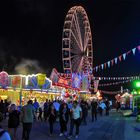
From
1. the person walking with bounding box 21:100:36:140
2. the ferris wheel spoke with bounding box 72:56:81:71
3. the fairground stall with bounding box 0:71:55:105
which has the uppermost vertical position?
the ferris wheel spoke with bounding box 72:56:81:71

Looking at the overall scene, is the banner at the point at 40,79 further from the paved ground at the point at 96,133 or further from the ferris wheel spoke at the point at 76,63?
the paved ground at the point at 96,133

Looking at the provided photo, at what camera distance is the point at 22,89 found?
34.5m

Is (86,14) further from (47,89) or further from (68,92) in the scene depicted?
(47,89)

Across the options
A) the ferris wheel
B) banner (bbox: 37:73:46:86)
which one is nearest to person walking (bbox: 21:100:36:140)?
banner (bbox: 37:73:46:86)

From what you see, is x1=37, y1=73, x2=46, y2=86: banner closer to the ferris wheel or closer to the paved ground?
the ferris wheel

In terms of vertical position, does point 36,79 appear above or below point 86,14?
below

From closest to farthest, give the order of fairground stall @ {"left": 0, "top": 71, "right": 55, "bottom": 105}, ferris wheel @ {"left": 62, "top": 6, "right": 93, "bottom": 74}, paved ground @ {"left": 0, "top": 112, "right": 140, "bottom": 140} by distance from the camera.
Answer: paved ground @ {"left": 0, "top": 112, "right": 140, "bottom": 140} → fairground stall @ {"left": 0, "top": 71, "right": 55, "bottom": 105} → ferris wheel @ {"left": 62, "top": 6, "right": 93, "bottom": 74}

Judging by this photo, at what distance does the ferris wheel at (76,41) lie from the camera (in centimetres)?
4481

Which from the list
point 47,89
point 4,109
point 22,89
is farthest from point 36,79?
point 4,109

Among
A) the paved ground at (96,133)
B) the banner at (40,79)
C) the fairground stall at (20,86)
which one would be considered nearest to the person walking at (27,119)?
the paved ground at (96,133)

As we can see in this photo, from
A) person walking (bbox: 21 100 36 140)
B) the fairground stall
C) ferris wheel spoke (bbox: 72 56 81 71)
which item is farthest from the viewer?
ferris wheel spoke (bbox: 72 56 81 71)

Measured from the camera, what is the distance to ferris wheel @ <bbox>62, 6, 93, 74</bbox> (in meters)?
44.8

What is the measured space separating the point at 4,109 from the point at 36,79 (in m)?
8.45

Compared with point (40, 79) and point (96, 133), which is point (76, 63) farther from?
point (96, 133)
